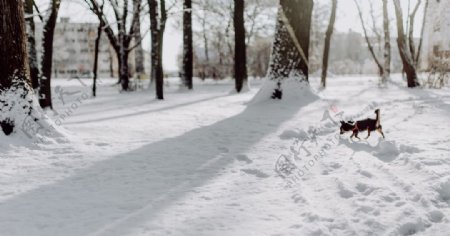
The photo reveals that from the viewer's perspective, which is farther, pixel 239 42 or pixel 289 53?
pixel 239 42

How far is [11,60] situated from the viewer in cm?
633

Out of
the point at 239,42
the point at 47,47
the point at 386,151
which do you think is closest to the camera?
the point at 386,151

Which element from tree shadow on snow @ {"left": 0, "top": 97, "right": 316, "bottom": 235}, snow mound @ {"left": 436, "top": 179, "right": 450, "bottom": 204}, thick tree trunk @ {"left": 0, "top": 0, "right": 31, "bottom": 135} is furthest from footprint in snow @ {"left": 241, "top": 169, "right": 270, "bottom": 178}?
thick tree trunk @ {"left": 0, "top": 0, "right": 31, "bottom": 135}

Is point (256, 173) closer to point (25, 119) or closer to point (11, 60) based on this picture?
point (25, 119)

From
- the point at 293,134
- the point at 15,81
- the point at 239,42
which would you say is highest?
the point at 239,42

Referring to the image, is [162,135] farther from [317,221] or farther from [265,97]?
[265,97]

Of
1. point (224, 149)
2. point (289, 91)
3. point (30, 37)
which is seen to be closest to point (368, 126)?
point (224, 149)

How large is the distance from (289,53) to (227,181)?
732cm

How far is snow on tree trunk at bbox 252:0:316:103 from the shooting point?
37.6 feet

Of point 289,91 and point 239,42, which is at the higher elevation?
point 239,42

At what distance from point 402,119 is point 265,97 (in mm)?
4020

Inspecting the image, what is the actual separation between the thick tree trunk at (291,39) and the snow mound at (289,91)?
0.17m

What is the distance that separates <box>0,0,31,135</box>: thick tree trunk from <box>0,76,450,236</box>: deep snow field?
36 centimetres

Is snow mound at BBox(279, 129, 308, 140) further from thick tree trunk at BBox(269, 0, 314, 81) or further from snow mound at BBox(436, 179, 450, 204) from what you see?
thick tree trunk at BBox(269, 0, 314, 81)
